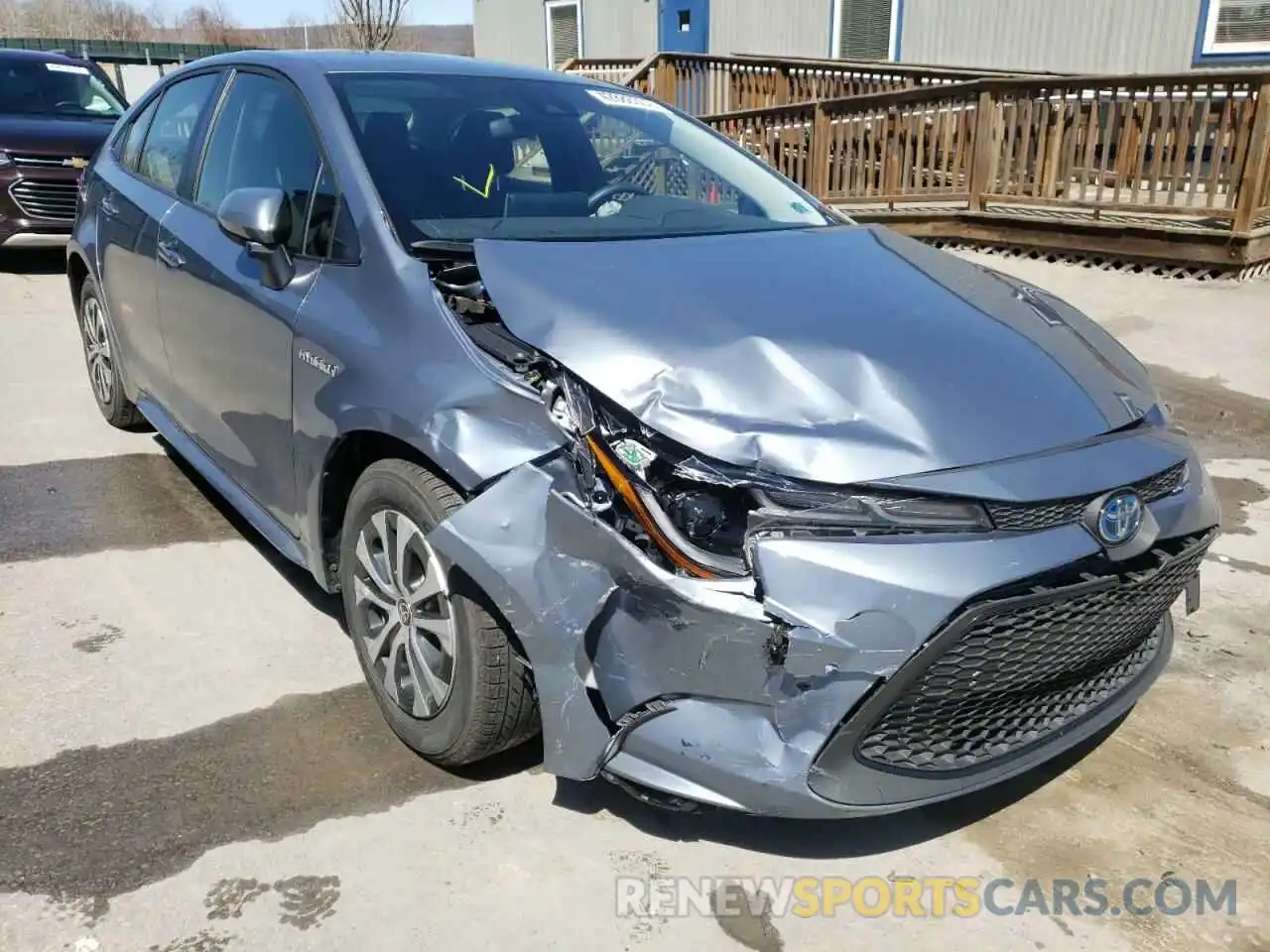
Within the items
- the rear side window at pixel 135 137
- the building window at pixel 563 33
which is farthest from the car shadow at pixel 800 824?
the building window at pixel 563 33

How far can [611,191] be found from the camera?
140 inches

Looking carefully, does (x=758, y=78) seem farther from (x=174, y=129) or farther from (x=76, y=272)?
(x=174, y=129)

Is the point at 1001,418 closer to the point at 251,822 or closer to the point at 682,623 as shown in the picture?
the point at 682,623

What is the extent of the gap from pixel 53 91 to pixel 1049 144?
9.35m

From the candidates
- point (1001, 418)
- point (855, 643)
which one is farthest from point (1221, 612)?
point (855, 643)

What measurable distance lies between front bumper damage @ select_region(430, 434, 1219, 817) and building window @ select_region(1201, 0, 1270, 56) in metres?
10.4

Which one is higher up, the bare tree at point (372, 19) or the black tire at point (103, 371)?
the bare tree at point (372, 19)

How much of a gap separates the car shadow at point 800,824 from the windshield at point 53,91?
10108 millimetres

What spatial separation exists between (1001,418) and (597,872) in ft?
4.54

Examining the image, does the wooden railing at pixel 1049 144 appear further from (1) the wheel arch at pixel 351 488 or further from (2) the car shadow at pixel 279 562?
(1) the wheel arch at pixel 351 488

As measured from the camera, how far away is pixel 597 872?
2459mm

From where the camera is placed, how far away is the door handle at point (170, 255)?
3.72 m

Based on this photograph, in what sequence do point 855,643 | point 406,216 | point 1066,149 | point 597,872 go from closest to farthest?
point 855,643 → point 597,872 → point 406,216 → point 1066,149

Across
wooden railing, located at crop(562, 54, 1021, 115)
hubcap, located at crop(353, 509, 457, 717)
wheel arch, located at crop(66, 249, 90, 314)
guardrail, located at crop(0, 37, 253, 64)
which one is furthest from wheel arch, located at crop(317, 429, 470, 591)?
guardrail, located at crop(0, 37, 253, 64)
